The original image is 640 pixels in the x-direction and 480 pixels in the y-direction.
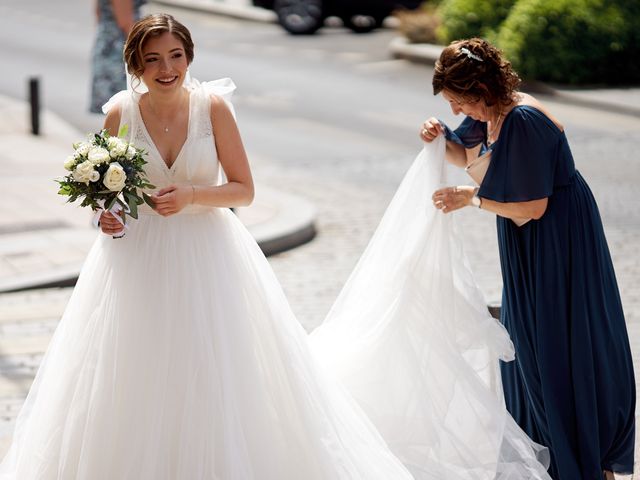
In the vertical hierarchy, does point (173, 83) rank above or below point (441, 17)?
above

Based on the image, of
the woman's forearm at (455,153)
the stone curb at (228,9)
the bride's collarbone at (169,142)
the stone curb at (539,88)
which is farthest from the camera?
the stone curb at (228,9)

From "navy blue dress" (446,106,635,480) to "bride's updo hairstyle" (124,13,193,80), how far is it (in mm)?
1396

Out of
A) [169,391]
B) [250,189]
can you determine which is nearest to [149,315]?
[169,391]

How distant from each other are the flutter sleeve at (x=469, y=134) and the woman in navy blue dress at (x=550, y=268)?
0.53ft

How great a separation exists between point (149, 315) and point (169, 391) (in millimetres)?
322

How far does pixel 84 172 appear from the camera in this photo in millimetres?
4738

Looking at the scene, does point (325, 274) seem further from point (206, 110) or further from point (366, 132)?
point (366, 132)

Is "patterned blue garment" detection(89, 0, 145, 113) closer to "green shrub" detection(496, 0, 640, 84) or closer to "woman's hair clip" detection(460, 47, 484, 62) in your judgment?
"woman's hair clip" detection(460, 47, 484, 62)

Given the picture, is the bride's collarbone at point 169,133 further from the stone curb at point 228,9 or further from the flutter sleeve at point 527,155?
the stone curb at point 228,9

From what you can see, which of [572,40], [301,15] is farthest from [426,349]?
[301,15]

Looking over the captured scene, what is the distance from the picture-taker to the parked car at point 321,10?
23.7 meters

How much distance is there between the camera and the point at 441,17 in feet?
67.1

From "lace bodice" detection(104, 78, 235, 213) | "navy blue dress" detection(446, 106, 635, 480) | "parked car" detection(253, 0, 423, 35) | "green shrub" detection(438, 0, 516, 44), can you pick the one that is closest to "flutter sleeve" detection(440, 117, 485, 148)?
"navy blue dress" detection(446, 106, 635, 480)

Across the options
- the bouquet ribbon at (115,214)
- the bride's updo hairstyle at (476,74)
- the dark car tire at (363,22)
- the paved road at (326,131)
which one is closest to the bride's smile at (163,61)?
the bouquet ribbon at (115,214)
